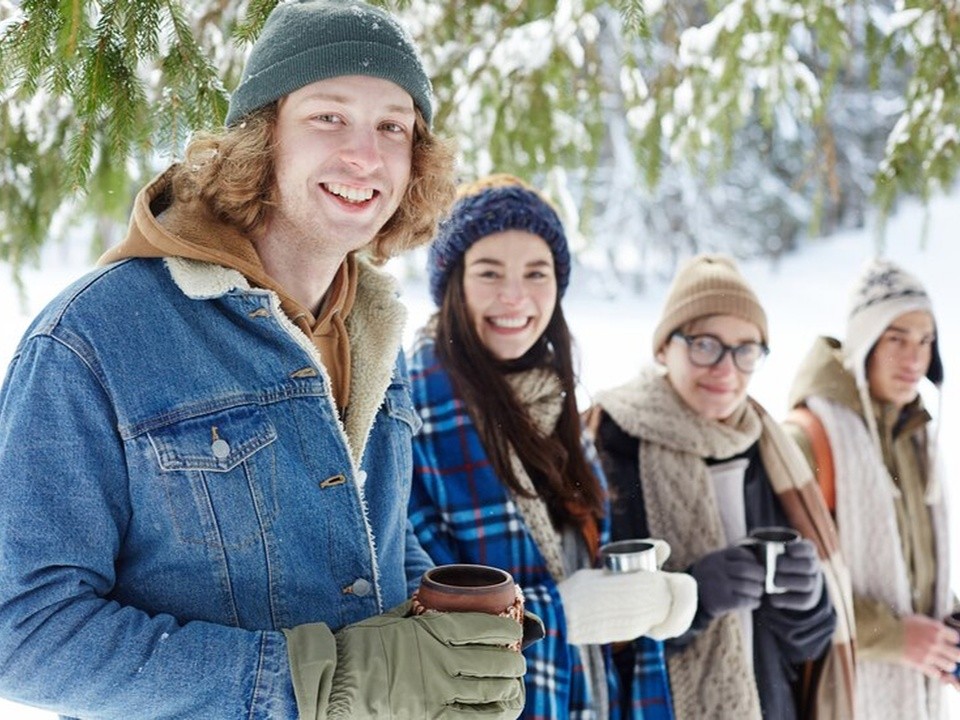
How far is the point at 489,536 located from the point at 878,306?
64.8 inches

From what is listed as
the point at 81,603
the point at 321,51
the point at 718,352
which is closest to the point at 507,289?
the point at 718,352

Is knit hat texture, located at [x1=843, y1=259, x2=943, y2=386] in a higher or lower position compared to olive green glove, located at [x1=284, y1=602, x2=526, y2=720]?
higher

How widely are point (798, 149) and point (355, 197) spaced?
12.6m

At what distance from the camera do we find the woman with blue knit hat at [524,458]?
2170mm

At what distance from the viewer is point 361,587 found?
1438 millimetres

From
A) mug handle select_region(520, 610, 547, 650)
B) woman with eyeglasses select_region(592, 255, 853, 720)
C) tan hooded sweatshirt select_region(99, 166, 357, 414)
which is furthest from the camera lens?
woman with eyeglasses select_region(592, 255, 853, 720)

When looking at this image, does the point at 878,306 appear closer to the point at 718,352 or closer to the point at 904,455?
the point at 904,455

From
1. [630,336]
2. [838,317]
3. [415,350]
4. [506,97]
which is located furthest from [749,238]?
[415,350]

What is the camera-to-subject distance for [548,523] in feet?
7.57

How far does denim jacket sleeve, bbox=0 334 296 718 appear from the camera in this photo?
116 cm

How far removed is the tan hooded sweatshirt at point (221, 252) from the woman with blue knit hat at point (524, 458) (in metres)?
0.73

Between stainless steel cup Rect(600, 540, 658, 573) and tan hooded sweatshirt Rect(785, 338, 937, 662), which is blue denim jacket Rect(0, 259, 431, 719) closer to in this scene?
stainless steel cup Rect(600, 540, 658, 573)

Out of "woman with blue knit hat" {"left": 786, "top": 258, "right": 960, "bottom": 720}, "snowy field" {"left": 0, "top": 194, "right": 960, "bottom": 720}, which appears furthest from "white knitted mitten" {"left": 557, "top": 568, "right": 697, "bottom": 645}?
"snowy field" {"left": 0, "top": 194, "right": 960, "bottom": 720}

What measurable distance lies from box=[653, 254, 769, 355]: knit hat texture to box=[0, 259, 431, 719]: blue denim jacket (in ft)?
4.91
